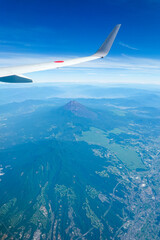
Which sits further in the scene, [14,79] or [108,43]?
[108,43]

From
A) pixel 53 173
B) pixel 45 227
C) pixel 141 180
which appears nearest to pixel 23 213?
pixel 45 227

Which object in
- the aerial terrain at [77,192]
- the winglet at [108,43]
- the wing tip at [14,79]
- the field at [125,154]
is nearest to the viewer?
the wing tip at [14,79]

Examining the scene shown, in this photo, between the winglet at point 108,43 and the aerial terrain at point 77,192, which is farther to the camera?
the aerial terrain at point 77,192

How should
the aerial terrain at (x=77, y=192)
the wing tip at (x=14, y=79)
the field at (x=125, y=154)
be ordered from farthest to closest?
the field at (x=125, y=154) → the aerial terrain at (x=77, y=192) → the wing tip at (x=14, y=79)

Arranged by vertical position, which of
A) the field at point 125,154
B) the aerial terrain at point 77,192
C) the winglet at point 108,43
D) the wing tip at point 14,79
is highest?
the winglet at point 108,43

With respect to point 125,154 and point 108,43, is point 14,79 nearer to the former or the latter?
point 108,43

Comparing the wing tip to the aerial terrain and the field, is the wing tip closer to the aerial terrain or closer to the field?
the aerial terrain

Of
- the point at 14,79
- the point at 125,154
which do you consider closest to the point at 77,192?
the point at 125,154

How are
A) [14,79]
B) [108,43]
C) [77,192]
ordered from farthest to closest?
[77,192] → [108,43] → [14,79]

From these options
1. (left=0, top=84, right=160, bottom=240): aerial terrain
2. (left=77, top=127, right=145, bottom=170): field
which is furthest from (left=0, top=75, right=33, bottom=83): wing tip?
(left=77, top=127, right=145, bottom=170): field

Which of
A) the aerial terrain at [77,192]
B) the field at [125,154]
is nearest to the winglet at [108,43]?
the aerial terrain at [77,192]

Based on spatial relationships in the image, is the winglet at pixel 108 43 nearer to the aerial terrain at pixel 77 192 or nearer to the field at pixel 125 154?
the aerial terrain at pixel 77 192

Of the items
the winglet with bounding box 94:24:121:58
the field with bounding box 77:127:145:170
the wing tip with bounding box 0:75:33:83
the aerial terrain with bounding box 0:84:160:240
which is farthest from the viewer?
the field with bounding box 77:127:145:170
